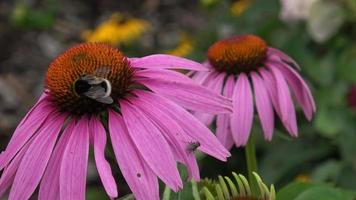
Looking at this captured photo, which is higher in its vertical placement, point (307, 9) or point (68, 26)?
point (307, 9)

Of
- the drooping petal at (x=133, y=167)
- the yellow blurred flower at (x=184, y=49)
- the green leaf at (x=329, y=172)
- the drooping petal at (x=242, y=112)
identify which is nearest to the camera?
the drooping petal at (x=133, y=167)

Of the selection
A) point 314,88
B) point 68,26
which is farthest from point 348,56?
point 68,26

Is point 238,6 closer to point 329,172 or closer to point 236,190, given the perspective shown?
point 329,172

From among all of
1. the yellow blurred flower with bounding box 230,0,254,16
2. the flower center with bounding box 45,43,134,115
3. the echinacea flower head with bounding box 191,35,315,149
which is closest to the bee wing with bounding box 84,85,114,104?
the flower center with bounding box 45,43,134,115

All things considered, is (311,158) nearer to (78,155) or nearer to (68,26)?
(78,155)

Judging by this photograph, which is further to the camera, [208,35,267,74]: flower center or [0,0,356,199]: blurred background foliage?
[0,0,356,199]: blurred background foliage

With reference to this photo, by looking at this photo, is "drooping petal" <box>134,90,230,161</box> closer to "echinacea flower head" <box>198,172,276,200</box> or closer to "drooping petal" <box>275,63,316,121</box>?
"echinacea flower head" <box>198,172,276,200</box>

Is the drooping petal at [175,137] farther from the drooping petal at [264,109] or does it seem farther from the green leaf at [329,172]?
the green leaf at [329,172]

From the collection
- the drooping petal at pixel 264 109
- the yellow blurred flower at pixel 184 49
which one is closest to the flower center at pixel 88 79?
the drooping petal at pixel 264 109
